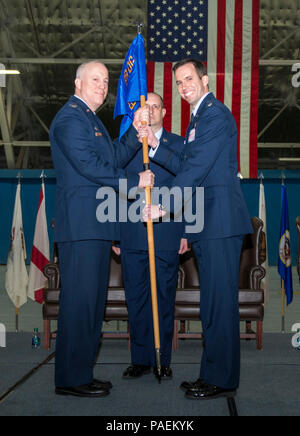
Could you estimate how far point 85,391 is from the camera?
3189mm

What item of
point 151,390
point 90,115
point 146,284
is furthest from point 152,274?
point 90,115

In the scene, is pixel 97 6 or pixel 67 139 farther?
pixel 97 6

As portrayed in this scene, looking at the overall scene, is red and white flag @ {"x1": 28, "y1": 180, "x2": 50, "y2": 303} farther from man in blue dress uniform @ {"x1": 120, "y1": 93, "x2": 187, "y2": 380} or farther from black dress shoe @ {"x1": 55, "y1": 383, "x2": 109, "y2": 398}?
black dress shoe @ {"x1": 55, "y1": 383, "x2": 109, "y2": 398}

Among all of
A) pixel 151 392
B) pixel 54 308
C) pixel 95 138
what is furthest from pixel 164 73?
pixel 151 392

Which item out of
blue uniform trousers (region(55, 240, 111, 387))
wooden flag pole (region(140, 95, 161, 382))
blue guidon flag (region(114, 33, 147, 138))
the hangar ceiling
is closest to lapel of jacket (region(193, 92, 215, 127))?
wooden flag pole (region(140, 95, 161, 382))

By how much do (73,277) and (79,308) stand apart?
0.18 metres

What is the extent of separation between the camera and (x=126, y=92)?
3.73m

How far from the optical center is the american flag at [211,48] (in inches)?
318

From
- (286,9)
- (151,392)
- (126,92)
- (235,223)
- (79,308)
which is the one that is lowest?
(151,392)

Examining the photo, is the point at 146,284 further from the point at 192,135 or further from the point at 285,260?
the point at 285,260

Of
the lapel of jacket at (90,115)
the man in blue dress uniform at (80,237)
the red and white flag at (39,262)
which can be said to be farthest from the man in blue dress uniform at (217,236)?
the red and white flag at (39,262)

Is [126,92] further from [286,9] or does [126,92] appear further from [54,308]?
[286,9]

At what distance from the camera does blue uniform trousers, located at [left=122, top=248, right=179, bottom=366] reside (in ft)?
12.4

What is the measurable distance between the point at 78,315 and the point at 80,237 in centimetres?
44
